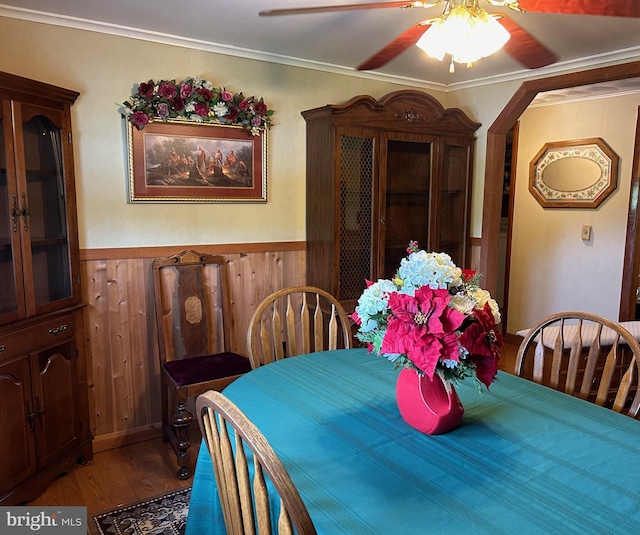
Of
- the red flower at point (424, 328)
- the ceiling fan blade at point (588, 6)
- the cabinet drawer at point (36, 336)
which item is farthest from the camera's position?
the cabinet drawer at point (36, 336)

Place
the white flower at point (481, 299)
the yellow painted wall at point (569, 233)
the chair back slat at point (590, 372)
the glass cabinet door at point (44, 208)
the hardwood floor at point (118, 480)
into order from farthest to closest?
1. the yellow painted wall at point (569, 233)
2. the hardwood floor at point (118, 480)
3. the glass cabinet door at point (44, 208)
4. the chair back slat at point (590, 372)
5. the white flower at point (481, 299)

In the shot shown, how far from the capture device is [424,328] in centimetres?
126

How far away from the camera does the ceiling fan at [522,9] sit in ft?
4.94

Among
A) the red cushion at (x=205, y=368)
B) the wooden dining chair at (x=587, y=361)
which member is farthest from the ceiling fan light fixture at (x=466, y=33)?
the red cushion at (x=205, y=368)

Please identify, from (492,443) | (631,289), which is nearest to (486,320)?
(492,443)

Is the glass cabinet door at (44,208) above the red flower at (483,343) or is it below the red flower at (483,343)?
above

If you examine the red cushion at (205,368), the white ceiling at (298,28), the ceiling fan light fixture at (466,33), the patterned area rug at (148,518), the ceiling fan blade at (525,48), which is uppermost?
the white ceiling at (298,28)

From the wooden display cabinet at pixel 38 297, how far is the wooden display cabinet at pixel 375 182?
4.58 feet

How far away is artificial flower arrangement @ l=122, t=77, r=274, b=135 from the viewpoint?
2.68m

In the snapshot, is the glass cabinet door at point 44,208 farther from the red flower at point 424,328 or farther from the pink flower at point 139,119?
the red flower at point 424,328

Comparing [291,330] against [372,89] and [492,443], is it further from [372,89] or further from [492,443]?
[372,89]

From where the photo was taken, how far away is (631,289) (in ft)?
13.0

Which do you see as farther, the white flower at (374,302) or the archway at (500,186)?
the archway at (500,186)

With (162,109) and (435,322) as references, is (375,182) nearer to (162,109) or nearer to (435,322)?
(162,109)
